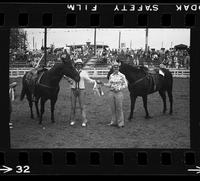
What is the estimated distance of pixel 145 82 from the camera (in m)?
7.96

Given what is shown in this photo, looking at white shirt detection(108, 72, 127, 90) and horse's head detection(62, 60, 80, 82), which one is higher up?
horse's head detection(62, 60, 80, 82)

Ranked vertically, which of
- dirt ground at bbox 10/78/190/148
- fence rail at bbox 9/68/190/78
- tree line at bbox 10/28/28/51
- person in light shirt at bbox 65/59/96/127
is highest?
tree line at bbox 10/28/28/51

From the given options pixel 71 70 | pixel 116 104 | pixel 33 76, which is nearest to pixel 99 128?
pixel 116 104

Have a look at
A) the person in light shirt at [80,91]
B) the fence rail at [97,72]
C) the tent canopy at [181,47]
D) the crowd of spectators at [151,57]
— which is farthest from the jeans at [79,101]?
the tent canopy at [181,47]

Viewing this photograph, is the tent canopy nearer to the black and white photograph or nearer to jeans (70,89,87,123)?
the black and white photograph

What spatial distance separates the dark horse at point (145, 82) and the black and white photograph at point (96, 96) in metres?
0.02

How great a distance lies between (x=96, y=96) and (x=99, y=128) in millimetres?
616

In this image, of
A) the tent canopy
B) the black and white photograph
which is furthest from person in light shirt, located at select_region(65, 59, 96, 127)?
the tent canopy

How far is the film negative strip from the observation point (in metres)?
7.42

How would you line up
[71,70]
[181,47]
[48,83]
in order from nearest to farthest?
[181,47] < [71,70] < [48,83]

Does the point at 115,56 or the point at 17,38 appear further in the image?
the point at 115,56

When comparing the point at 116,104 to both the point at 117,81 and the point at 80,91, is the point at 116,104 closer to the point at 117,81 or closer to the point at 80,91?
the point at 117,81

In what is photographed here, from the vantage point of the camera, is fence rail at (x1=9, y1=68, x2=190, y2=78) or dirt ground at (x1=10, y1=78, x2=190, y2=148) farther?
dirt ground at (x1=10, y1=78, x2=190, y2=148)

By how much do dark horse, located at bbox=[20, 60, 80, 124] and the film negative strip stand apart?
0.06 ft
